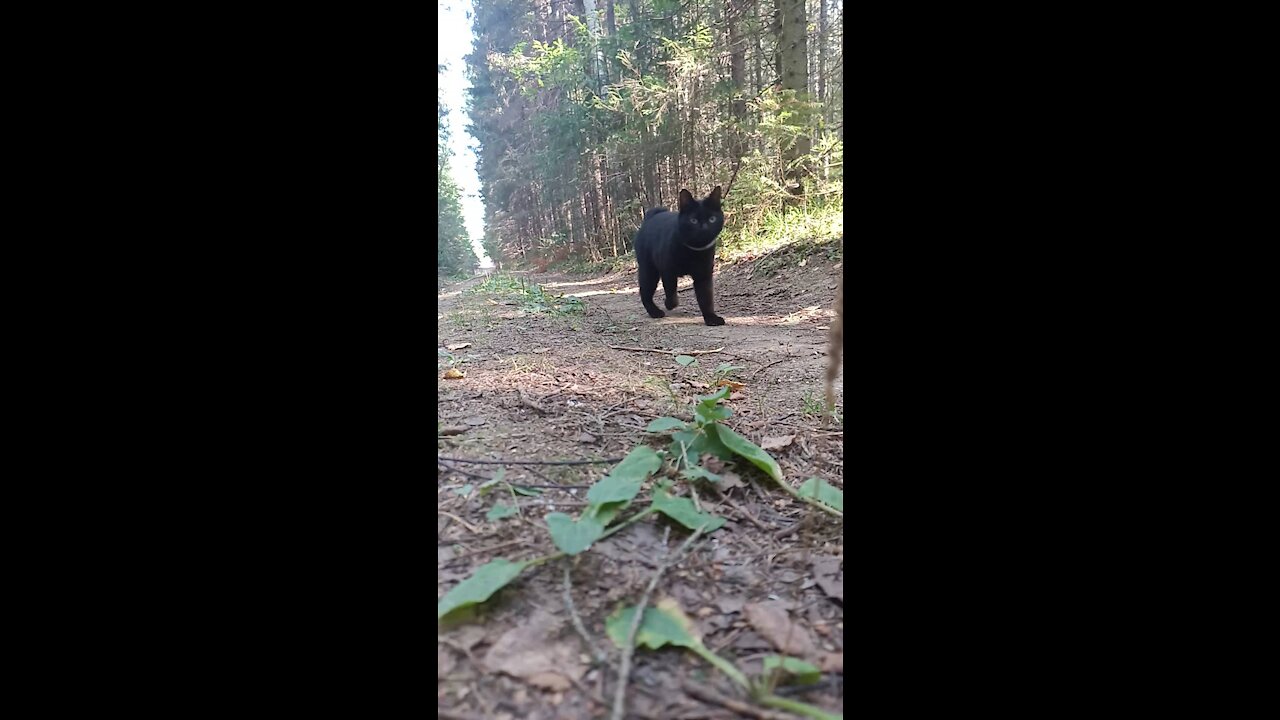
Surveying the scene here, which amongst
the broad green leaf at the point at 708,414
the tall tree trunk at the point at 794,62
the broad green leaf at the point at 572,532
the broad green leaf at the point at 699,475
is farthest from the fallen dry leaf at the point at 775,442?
the tall tree trunk at the point at 794,62

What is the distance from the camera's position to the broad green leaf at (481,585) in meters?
0.78

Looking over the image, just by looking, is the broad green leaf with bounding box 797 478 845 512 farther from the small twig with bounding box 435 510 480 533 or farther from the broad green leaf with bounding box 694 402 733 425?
the small twig with bounding box 435 510 480 533

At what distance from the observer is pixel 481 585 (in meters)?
0.81

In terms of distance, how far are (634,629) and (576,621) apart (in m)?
0.09

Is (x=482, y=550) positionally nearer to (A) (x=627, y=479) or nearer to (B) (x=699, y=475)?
(A) (x=627, y=479)

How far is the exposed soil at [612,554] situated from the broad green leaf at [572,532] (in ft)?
0.11

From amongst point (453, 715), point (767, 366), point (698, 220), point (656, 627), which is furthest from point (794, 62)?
point (453, 715)

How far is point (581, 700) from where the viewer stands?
0.67 meters

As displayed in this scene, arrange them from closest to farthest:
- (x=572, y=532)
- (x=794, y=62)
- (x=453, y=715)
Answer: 1. (x=453, y=715)
2. (x=572, y=532)
3. (x=794, y=62)

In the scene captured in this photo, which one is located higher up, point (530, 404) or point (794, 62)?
point (794, 62)

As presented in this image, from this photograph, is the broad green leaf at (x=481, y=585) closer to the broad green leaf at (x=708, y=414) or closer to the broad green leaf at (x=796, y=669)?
the broad green leaf at (x=796, y=669)

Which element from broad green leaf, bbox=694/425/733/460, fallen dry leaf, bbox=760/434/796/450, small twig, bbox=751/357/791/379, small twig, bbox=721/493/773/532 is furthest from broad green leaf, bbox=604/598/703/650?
small twig, bbox=751/357/791/379
